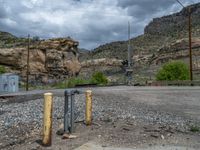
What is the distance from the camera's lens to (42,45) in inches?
4028

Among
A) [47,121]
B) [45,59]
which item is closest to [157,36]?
[45,59]

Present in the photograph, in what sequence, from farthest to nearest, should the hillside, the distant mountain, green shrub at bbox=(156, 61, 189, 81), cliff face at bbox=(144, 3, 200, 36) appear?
the distant mountain
cliff face at bbox=(144, 3, 200, 36)
the hillside
green shrub at bbox=(156, 61, 189, 81)

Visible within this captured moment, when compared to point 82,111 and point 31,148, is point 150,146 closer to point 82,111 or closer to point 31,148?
point 31,148

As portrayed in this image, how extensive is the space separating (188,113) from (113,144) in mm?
7198

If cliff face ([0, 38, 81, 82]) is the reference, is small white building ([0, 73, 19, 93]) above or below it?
below

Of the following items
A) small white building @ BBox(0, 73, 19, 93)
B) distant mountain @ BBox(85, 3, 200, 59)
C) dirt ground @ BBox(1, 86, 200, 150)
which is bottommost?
dirt ground @ BBox(1, 86, 200, 150)

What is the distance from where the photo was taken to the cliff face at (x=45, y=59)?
9969cm

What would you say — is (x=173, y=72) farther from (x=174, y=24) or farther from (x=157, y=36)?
(x=174, y=24)

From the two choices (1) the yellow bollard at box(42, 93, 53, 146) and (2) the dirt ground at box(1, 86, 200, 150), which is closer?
(1) the yellow bollard at box(42, 93, 53, 146)

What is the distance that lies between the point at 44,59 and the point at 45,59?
244mm

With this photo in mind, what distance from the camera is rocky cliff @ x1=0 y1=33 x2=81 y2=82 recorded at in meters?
99.7

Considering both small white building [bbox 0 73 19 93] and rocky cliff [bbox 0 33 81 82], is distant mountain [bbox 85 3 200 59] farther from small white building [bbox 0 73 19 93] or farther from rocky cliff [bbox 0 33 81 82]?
small white building [bbox 0 73 19 93]

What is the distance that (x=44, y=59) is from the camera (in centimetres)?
10206

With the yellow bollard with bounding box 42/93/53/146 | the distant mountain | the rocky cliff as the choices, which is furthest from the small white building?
the distant mountain
